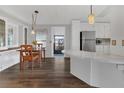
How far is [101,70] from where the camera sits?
3936mm

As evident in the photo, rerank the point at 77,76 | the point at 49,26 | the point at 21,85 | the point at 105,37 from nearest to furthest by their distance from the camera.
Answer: the point at 21,85 < the point at 77,76 < the point at 105,37 < the point at 49,26

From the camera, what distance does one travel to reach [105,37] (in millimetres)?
8469

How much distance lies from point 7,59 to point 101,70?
4353 mm

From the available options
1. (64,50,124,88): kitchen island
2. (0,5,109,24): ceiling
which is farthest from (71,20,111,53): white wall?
(64,50,124,88): kitchen island

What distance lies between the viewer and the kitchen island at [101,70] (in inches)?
130

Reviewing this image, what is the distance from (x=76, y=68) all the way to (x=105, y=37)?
379cm

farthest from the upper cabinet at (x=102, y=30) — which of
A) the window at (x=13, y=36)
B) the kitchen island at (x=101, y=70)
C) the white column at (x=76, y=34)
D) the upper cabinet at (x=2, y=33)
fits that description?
the upper cabinet at (x=2, y=33)

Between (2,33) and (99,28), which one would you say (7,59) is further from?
(99,28)

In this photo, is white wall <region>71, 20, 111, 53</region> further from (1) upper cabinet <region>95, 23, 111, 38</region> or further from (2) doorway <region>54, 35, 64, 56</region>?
(2) doorway <region>54, 35, 64, 56</region>

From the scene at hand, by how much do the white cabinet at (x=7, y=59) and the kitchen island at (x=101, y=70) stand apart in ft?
9.99

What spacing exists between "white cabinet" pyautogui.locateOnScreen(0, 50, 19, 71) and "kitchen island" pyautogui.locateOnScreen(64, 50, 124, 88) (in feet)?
9.99

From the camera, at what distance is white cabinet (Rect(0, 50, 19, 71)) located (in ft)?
21.0
